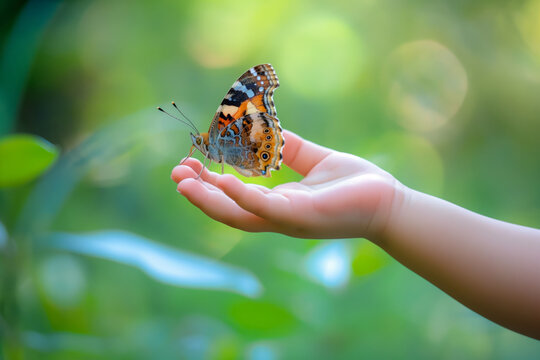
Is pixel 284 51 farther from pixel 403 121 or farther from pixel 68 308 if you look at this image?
pixel 68 308

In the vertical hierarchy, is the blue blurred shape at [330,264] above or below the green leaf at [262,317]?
above

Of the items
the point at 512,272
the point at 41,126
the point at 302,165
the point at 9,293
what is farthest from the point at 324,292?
the point at 41,126

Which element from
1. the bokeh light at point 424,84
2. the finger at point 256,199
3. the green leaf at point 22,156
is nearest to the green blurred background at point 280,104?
the bokeh light at point 424,84

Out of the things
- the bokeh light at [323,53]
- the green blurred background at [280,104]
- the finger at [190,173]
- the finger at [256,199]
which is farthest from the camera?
the bokeh light at [323,53]

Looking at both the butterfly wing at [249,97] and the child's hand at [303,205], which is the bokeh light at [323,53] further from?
the child's hand at [303,205]

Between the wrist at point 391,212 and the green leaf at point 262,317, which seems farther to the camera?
the green leaf at point 262,317

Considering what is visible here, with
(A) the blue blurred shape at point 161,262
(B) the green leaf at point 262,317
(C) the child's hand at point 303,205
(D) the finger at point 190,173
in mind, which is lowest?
(B) the green leaf at point 262,317

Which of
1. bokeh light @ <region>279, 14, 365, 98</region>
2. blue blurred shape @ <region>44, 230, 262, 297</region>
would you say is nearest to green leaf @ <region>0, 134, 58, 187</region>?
blue blurred shape @ <region>44, 230, 262, 297</region>
